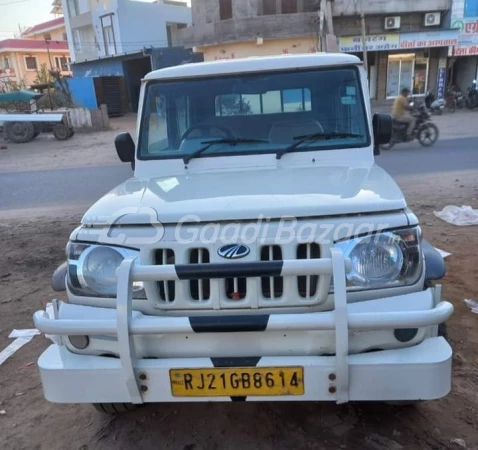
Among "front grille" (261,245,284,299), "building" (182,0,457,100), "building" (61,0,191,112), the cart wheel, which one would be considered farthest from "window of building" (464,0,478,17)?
"front grille" (261,245,284,299)

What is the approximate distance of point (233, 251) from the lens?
1.96m

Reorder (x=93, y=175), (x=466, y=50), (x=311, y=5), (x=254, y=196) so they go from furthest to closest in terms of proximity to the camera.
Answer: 1. (x=311, y=5)
2. (x=466, y=50)
3. (x=93, y=175)
4. (x=254, y=196)

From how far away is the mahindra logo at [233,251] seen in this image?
6.38 feet

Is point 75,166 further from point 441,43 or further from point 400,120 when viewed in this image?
point 441,43

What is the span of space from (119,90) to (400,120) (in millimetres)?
22032

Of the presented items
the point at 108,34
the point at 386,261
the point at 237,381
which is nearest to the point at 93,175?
the point at 237,381

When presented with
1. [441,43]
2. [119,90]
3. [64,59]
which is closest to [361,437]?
[441,43]

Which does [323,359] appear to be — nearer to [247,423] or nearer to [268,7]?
[247,423]

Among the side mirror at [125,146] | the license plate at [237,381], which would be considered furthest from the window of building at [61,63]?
the license plate at [237,381]

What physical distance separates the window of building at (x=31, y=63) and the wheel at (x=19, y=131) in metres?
29.4

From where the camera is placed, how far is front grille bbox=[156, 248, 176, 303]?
2.02 metres

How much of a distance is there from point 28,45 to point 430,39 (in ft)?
118

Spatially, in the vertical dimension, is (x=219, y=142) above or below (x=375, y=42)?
below


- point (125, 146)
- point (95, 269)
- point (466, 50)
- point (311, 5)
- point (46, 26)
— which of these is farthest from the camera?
point (46, 26)
